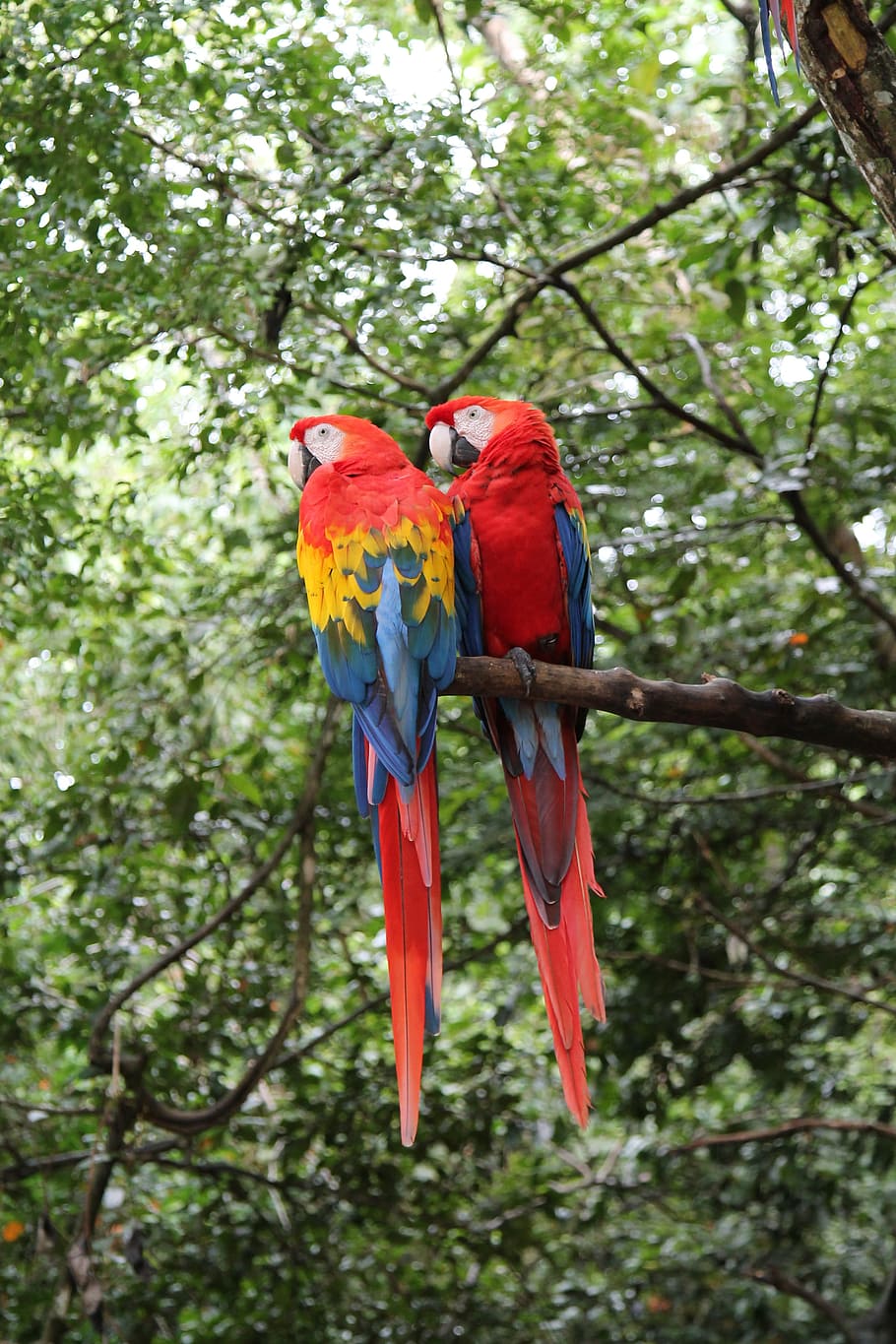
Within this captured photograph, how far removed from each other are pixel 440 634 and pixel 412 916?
323 millimetres

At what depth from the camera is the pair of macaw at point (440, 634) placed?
1.29 m

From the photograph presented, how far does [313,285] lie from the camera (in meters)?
2.09

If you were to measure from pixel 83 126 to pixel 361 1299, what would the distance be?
242cm

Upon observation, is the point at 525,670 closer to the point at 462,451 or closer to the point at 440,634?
the point at 440,634

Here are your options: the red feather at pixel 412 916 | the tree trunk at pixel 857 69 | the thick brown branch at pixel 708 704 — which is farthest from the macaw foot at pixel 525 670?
the tree trunk at pixel 857 69

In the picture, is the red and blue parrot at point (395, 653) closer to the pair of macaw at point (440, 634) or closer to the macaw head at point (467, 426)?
the pair of macaw at point (440, 634)

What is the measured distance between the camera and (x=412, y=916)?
1.28 metres

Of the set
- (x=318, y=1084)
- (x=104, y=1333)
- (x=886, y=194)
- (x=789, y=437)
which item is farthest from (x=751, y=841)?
(x=886, y=194)

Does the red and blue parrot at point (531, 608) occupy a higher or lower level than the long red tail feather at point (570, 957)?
higher

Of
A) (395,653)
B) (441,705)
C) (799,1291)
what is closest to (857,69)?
(395,653)

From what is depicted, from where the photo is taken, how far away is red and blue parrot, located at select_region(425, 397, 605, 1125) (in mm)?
1444

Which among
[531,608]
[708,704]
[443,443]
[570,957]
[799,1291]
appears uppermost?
[443,443]

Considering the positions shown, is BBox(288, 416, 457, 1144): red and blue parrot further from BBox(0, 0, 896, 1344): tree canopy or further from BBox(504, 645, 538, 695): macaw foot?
BBox(0, 0, 896, 1344): tree canopy

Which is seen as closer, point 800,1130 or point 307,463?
point 307,463
